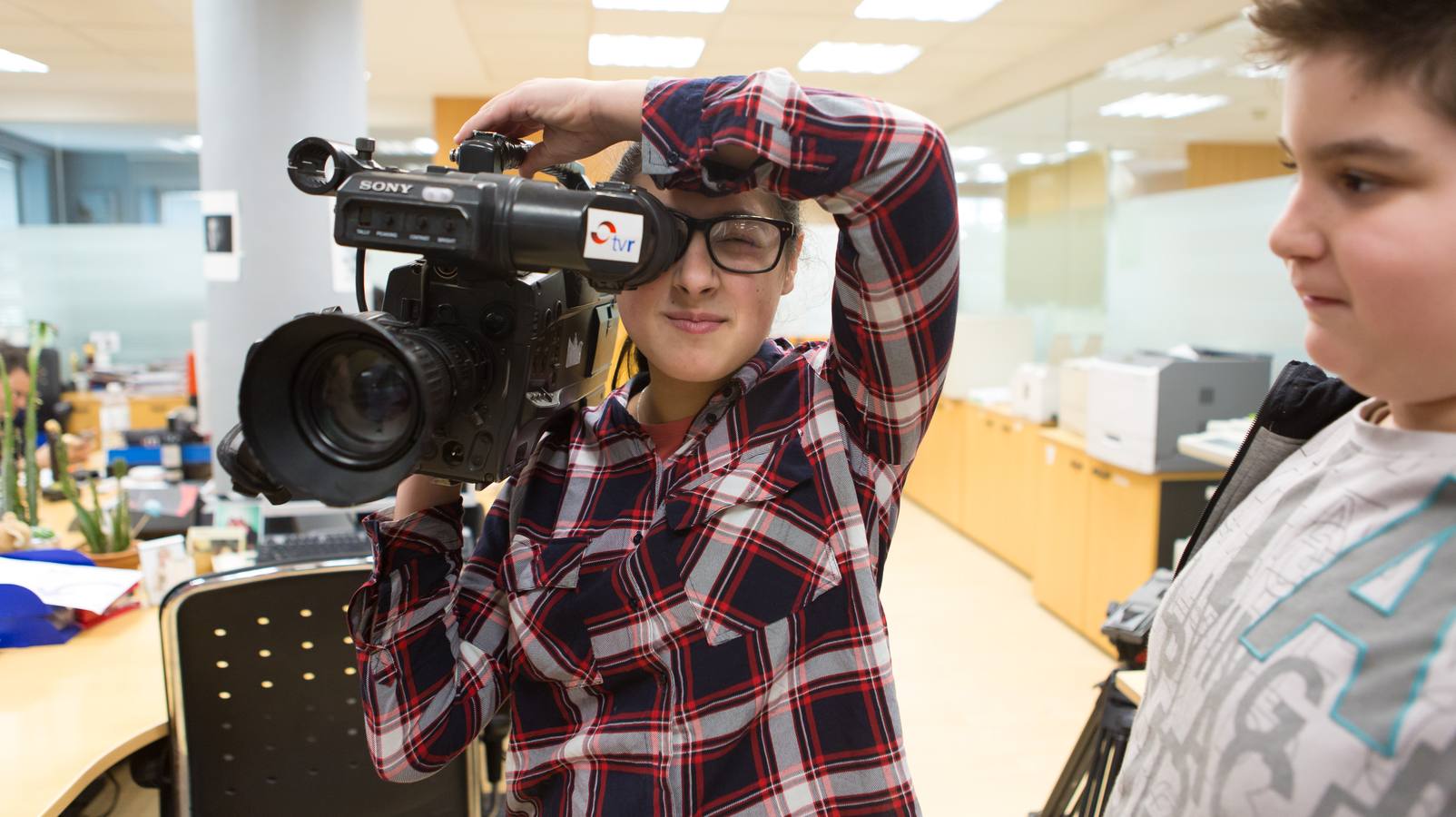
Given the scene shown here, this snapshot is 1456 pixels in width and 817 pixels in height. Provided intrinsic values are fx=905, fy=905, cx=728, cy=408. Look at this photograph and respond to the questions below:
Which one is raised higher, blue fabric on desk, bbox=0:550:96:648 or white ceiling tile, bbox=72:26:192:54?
white ceiling tile, bbox=72:26:192:54

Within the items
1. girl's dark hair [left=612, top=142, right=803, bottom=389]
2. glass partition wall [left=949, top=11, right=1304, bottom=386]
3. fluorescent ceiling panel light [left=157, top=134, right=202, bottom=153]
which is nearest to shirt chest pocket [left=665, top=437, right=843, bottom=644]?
girl's dark hair [left=612, top=142, right=803, bottom=389]

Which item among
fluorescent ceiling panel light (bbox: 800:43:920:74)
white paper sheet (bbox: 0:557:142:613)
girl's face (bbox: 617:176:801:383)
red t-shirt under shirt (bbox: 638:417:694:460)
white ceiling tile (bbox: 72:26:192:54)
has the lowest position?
white paper sheet (bbox: 0:557:142:613)

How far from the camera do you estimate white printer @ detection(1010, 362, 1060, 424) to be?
159 inches

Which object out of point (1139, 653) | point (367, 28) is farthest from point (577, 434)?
point (367, 28)

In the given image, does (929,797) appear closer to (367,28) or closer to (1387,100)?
(1387,100)

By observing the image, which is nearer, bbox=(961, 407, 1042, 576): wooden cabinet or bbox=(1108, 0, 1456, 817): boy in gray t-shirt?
bbox=(1108, 0, 1456, 817): boy in gray t-shirt

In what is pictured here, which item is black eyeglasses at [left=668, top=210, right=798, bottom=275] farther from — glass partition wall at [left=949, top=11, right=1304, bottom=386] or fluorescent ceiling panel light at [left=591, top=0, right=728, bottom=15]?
fluorescent ceiling panel light at [left=591, top=0, right=728, bottom=15]

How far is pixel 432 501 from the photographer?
89 centimetres

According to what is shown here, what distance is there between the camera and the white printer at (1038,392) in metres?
4.05

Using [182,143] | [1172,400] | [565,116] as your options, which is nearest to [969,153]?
[1172,400]

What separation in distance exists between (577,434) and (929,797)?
2.00 m

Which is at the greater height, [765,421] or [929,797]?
[765,421]

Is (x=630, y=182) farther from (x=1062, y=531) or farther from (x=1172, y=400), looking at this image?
(x=1062, y=531)

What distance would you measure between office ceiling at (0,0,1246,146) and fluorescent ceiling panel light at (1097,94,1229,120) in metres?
0.23
